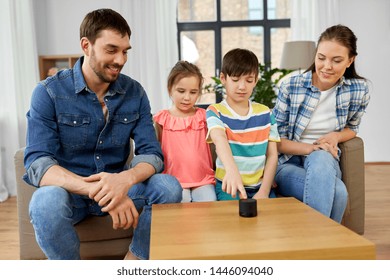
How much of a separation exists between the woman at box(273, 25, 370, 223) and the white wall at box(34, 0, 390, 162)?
3141 mm

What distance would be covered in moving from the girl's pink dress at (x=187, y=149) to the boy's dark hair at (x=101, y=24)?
473 mm

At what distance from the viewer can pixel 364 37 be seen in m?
4.77

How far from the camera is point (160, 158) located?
1.65 meters

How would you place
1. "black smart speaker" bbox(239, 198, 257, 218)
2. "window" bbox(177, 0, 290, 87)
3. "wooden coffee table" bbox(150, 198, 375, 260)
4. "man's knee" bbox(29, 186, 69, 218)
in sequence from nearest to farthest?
"wooden coffee table" bbox(150, 198, 375, 260), "black smart speaker" bbox(239, 198, 257, 218), "man's knee" bbox(29, 186, 69, 218), "window" bbox(177, 0, 290, 87)

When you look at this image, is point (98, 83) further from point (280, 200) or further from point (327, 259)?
point (327, 259)

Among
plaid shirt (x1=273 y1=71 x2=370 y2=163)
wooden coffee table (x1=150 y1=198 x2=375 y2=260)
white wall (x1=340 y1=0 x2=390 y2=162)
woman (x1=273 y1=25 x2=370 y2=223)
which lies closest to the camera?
wooden coffee table (x1=150 y1=198 x2=375 y2=260)

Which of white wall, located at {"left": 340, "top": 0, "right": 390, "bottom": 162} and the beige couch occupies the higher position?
white wall, located at {"left": 340, "top": 0, "right": 390, "bottom": 162}

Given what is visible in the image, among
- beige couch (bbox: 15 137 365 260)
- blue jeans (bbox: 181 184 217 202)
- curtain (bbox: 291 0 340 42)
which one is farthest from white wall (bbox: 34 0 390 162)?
blue jeans (bbox: 181 184 217 202)

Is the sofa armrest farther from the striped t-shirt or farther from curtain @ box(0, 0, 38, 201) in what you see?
curtain @ box(0, 0, 38, 201)

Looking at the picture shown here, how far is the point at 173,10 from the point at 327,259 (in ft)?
13.7

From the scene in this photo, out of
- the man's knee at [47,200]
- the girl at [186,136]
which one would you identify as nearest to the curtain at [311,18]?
the girl at [186,136]

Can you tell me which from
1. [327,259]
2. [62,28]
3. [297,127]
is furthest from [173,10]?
[327,259]

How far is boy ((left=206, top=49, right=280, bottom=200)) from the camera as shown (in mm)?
1688
